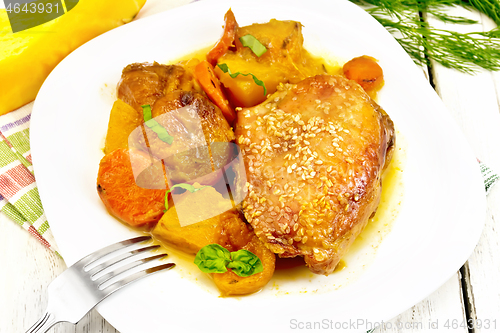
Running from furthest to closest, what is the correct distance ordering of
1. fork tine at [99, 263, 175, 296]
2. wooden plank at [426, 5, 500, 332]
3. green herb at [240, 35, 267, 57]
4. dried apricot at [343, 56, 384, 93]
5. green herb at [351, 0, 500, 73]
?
green herb at [351, 0, 500, 73] → dried apricot at [343, 56, 384, 93] → green herb at [240, 35, 267, 57] → wooden plank at [426, 5, 500, 332] → fork tine at [99, 263, 175, 296]

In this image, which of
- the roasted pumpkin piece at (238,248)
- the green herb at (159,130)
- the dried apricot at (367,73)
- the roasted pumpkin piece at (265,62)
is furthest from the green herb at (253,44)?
the roasted pumpkin piece at (238,248)

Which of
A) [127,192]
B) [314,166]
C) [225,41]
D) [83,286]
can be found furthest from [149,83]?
[83,286]

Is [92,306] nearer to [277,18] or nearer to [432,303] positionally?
[432,303]

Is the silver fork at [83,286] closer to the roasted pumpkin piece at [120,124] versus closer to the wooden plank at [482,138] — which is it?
the roasted pumpkin piece at [120,124]

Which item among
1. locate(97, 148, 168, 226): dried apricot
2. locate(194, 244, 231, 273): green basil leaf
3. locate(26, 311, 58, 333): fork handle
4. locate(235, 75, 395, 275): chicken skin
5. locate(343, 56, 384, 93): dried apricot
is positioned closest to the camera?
locate(26, 311, 58, 333): fork handle

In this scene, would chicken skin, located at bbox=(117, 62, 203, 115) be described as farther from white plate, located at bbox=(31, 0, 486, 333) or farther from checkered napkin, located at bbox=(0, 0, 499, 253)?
Result: checkered napkin, located at bbox=(0, 0, 499, 253)

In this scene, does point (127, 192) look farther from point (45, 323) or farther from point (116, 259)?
point (45, 323)

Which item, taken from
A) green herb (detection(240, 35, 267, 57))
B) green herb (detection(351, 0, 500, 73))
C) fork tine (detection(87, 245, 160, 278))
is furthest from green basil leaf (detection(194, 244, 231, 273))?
green herb (detection(351, 0, 500, 73))
